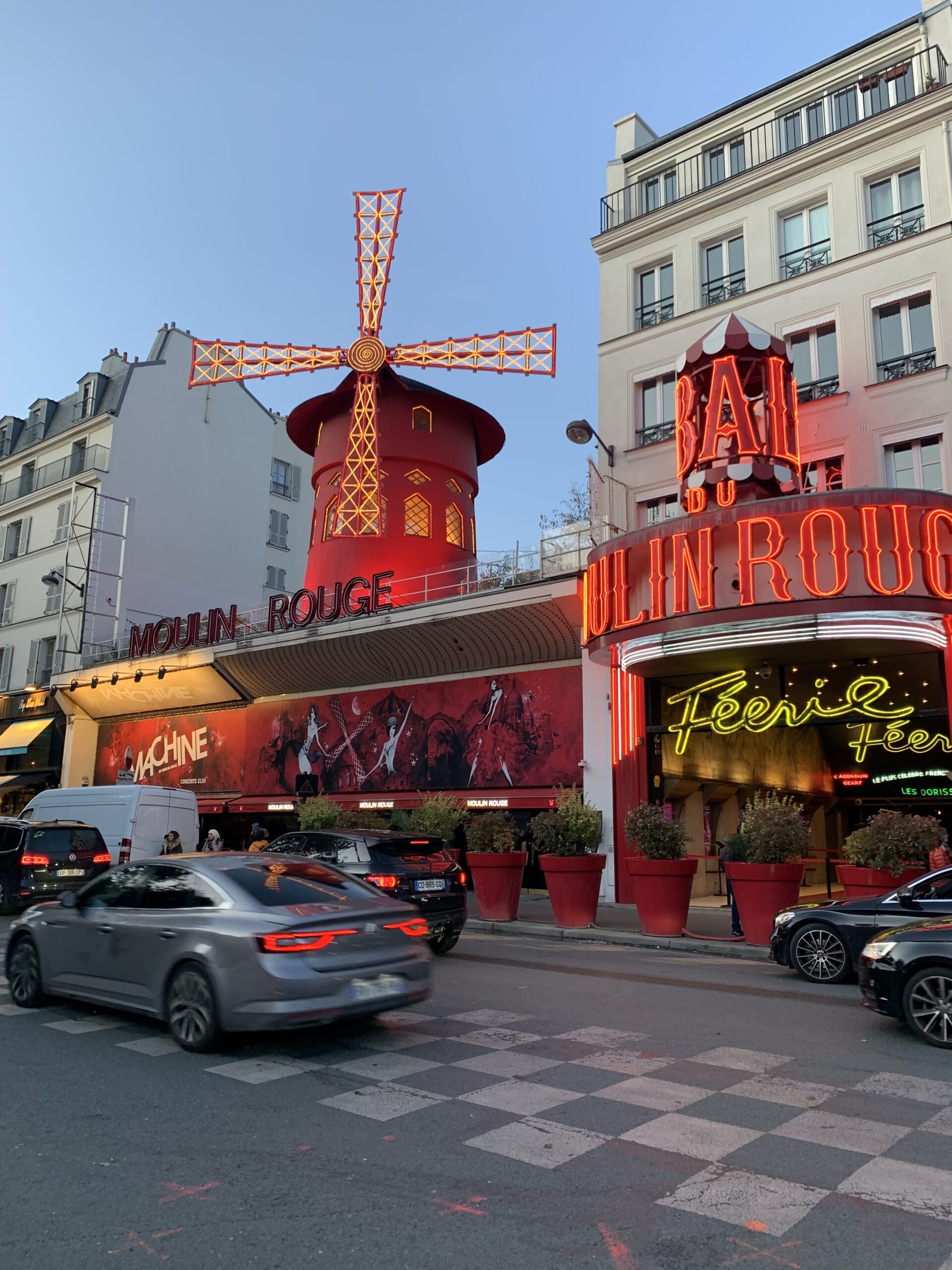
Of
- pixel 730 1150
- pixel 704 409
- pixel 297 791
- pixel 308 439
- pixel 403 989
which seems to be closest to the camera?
pixel 730 1150

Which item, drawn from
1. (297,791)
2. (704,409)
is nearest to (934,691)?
(704,409)

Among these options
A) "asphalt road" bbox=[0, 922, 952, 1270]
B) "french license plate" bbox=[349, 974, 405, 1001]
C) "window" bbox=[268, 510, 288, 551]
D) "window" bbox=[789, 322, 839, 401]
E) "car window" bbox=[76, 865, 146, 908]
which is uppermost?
"window" bbox=[268, 510, 288, 551]

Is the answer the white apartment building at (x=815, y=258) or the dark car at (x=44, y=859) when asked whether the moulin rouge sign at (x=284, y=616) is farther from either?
the dark car at (x=44, y=859)

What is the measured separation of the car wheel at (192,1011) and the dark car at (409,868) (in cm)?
390

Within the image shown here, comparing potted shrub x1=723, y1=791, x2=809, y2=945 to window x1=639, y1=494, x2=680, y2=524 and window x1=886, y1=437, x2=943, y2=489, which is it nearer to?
window x1=886, y1=437, x2=943, y2=489

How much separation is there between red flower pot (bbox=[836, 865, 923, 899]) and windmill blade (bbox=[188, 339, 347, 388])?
21261mm

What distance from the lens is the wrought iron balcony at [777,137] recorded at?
17.4 m

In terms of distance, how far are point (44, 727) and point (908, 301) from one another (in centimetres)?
2815

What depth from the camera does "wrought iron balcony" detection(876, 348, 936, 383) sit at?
1593cm

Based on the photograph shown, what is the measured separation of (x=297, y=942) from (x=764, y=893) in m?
7.55

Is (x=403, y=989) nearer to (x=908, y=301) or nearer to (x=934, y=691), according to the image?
(x=934, y=691)

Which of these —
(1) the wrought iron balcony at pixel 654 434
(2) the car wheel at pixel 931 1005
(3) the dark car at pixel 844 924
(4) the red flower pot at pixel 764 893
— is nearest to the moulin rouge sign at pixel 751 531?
(1) the wrought iron balcony at pixel 654 434

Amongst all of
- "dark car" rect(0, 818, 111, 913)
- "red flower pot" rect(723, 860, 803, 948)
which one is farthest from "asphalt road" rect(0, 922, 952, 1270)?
"dark car" rect(0, 818, 111, 913)

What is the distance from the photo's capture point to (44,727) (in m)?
32.0
